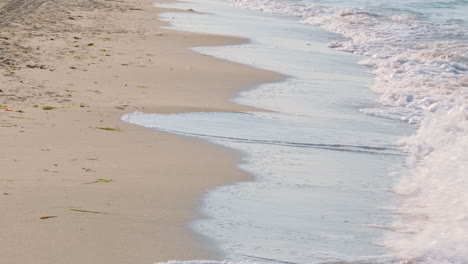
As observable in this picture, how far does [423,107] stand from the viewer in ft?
31.7

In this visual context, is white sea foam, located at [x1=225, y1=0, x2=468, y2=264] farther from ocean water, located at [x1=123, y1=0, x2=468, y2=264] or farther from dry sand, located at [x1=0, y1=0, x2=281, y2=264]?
dry sand, located at [x1=0, y1=0, x2=281, y2=264]

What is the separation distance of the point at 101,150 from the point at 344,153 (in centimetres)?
193

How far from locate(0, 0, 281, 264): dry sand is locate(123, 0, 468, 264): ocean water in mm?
268

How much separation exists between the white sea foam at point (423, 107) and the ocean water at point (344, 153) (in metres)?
0.02

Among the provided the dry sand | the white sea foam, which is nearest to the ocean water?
the white sea foam

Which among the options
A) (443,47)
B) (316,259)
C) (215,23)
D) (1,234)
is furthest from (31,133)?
(215,23)

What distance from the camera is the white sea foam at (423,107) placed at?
514 centimetres

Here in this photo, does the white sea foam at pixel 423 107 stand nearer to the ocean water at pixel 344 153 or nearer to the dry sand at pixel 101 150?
the ocean water at pixel 344 153

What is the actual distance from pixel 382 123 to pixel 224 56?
170 inches

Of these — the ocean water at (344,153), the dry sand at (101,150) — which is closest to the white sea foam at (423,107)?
the ocean water at (344,153)

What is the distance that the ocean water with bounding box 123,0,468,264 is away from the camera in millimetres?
4961

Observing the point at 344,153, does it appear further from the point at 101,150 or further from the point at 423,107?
the point at 423,107

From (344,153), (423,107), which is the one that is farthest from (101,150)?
(423,107)

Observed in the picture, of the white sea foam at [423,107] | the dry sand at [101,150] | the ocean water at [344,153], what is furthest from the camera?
the white sea foam at [423,107]
